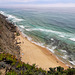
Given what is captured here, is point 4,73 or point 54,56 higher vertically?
point 4,73

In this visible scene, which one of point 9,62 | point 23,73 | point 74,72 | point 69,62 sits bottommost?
point 69,62

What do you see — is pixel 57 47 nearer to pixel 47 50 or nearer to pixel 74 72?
pixel 47 50

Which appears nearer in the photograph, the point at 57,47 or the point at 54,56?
the point at 54,56

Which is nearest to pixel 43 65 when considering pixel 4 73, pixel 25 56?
pixel 25 56

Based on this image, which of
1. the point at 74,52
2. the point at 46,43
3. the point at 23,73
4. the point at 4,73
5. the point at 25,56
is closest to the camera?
the point at 4,73

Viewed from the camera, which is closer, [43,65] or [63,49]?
[43,65]

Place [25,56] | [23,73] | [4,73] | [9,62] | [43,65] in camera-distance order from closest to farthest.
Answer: [4,73] → [23,73] → [9,62] → [43,65] → [25,56]

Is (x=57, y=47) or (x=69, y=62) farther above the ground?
(x=57, y=47)

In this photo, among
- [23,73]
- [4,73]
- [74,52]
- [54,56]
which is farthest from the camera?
[74,52]

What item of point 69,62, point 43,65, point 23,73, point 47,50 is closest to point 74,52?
point 69,62

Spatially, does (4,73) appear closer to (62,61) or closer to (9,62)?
(9,62)
